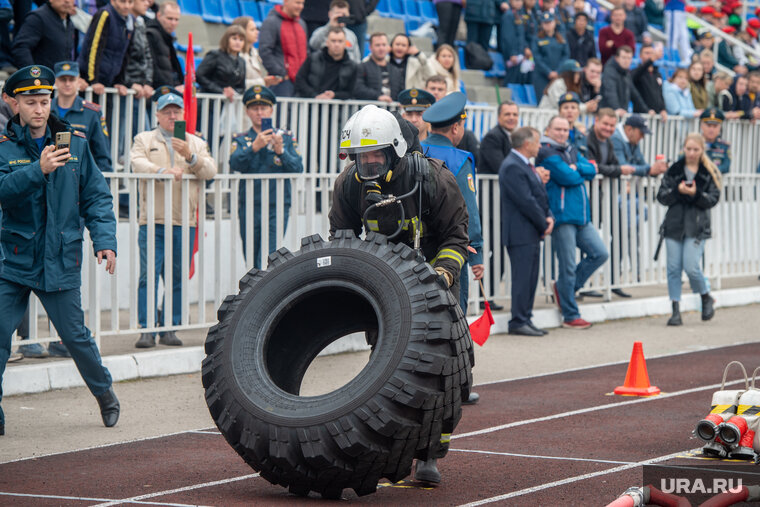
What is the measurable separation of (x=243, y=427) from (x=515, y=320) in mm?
7775

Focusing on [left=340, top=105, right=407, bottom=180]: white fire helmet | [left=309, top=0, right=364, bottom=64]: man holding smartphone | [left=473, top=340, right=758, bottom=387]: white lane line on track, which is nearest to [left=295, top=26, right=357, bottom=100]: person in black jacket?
[left=309, top=0, right=364, bottom=64]: man holding smartphone


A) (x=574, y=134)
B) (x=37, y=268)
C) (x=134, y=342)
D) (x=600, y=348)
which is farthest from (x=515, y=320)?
(x=37, y=268)

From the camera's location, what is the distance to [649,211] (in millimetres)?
16078

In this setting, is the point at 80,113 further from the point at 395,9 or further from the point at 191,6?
the point at 395,9

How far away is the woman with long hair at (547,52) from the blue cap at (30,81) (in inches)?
500

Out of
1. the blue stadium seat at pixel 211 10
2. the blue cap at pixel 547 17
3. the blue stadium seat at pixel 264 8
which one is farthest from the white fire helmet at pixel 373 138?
the blue cap at pixel 547 17

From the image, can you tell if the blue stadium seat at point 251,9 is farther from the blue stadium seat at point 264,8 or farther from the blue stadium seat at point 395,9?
the blue stadium seat at point 395,9

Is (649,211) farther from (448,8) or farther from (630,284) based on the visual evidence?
(448,8)

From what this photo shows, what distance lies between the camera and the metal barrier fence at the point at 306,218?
1120 centimetres

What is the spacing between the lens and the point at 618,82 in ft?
61.8

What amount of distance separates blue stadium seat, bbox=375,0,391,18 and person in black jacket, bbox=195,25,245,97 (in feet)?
26.9

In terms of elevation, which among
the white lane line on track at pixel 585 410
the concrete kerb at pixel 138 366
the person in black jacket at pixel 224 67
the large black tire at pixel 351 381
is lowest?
the white lane line on track at pixel 585 410

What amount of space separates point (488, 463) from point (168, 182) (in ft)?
16.4

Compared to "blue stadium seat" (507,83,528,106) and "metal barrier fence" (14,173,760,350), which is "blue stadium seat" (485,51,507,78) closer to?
"blue stadium seat" (507,83,528,106)
